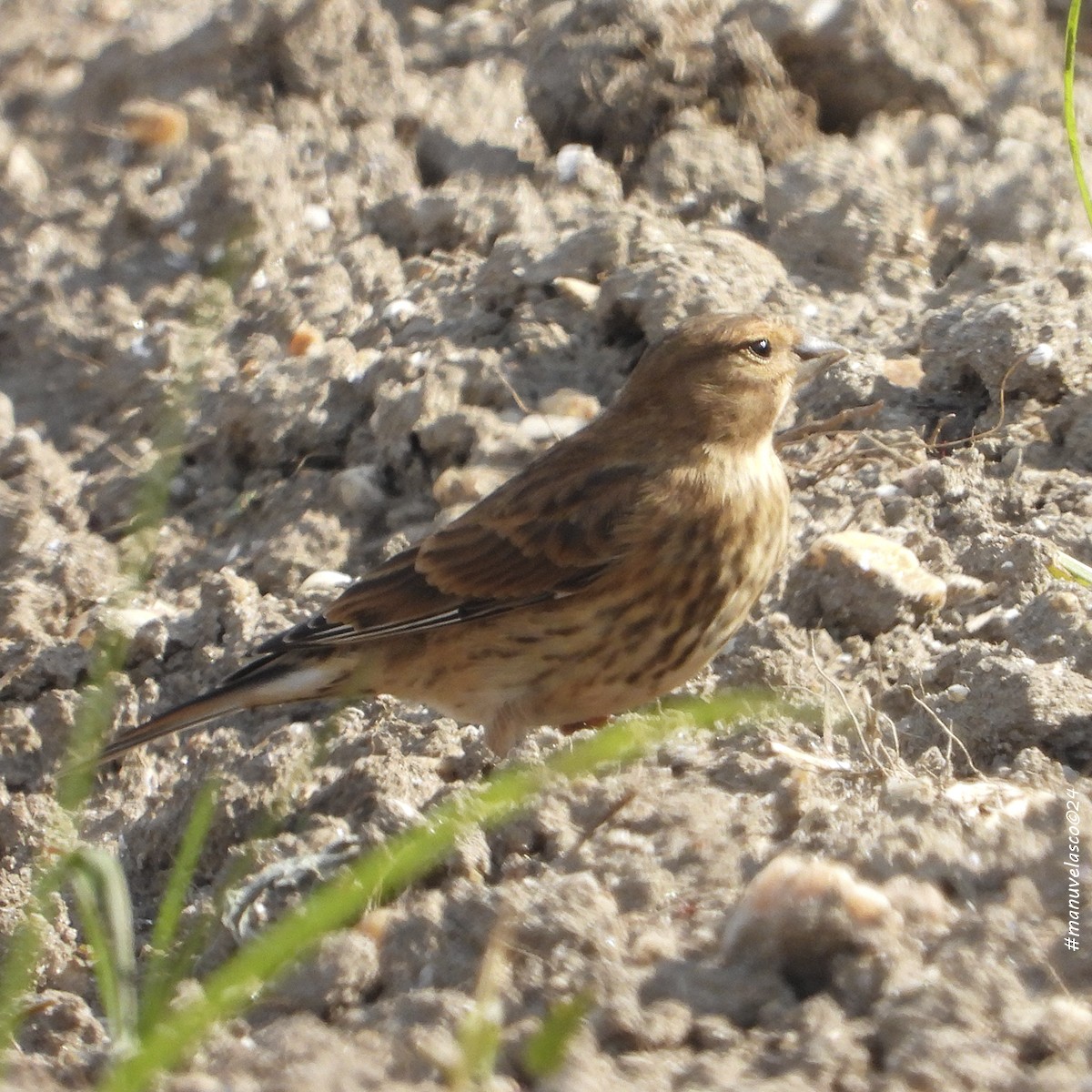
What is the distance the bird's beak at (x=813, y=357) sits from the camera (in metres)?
5.05

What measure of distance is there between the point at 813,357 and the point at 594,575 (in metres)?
0.94

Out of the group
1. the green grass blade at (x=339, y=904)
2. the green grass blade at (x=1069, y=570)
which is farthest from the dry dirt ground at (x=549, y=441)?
the green grass blade at (x=339, y=904)

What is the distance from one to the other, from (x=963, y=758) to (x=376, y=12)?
14.9 feet

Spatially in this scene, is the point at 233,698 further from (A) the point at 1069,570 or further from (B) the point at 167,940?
(A) the point at 1069,570

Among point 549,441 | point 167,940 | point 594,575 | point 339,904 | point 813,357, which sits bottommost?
point 167,940

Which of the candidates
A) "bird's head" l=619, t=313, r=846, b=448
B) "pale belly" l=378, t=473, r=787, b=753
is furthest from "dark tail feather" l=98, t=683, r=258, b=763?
"bird's head" l=619, t=313, r=846, b=448

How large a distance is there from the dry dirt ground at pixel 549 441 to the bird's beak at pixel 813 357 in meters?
0.31

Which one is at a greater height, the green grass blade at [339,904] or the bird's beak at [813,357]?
the bird's beak at [813,357]

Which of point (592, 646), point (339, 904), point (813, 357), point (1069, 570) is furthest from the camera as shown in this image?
point (813, 357)

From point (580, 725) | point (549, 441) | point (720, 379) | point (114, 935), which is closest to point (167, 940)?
point (114, 935)

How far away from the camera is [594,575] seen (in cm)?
475

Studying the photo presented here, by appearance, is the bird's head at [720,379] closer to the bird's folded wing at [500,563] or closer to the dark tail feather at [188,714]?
the bird's folded wing at [500,563]

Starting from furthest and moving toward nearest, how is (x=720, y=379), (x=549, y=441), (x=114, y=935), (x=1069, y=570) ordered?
(x=549, y=441), (x=720, y=379), (x=1069, y=570), (x=114, y=935)

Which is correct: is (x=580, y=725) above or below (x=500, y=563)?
below
